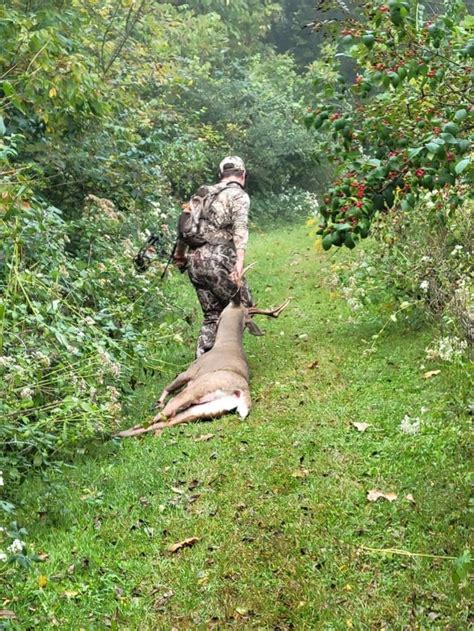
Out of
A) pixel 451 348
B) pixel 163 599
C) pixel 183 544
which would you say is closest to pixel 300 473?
pixel 183 544

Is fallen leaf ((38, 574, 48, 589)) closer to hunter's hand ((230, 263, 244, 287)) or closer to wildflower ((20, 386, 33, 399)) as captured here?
wildflower ((20, 386, 33, 399))

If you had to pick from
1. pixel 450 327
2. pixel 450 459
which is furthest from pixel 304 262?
pixel 450 459

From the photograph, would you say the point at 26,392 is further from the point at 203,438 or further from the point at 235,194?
the point at 235,194

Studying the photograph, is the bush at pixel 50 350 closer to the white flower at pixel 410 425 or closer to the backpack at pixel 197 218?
the backpack at pixel 197 218

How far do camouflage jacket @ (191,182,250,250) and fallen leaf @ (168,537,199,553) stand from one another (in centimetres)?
374

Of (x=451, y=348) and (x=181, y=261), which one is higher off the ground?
(x=181, y=261)

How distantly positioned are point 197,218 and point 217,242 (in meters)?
0.32

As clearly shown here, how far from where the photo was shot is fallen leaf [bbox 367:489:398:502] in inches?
169

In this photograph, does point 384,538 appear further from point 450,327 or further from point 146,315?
point 146,315

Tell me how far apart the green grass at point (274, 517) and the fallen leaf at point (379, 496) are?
5 centimetres

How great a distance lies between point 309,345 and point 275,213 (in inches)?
573

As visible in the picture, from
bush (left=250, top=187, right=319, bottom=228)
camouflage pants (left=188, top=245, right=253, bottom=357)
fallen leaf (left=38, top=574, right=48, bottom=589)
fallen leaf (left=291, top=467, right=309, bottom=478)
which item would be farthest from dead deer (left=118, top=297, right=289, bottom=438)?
bush (left=250, top=187, right=319, bottom=228)

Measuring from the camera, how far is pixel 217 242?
295 inches

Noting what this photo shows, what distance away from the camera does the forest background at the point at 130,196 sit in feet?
13.1
